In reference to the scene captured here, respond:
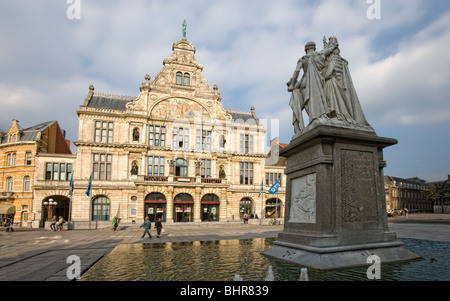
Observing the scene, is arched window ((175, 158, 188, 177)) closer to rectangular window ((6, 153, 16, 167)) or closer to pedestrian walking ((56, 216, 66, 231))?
pedestrian walking ((56, 216, 66, 231))

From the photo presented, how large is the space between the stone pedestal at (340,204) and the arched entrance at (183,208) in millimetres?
31610

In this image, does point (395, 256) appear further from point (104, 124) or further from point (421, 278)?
point (104, 124)

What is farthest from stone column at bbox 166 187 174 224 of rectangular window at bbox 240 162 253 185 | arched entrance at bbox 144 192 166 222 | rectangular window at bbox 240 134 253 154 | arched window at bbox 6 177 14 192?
arched window at bbox 6 177 14 192

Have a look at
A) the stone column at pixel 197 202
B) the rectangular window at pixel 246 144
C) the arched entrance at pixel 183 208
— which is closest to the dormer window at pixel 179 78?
the rectangular window at pixel 246 144

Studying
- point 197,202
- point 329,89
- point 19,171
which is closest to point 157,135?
point 197,202

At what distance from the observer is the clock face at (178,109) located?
40.4 metres

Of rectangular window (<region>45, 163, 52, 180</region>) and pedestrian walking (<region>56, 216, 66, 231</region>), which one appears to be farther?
rectangular window (<region>45, 163, 52, 180</region>)

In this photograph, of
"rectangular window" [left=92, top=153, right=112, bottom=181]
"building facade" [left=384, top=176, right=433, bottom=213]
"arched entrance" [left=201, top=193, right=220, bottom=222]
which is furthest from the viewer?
"building facade" [left=384, top=176, right=433, bottom=213]

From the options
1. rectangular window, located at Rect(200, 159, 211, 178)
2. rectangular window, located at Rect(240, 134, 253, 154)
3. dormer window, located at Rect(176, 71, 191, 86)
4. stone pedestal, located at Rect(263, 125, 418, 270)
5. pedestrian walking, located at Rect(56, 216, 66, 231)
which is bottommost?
pedestrian walking, located at Rect(56, 216, 66, 231)

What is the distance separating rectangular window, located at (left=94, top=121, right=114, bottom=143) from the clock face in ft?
19.5

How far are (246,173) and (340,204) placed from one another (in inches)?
1457

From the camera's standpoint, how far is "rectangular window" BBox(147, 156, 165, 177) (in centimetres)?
3906

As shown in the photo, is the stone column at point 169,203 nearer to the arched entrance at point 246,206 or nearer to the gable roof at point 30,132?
the arched entrance at point 246,206
